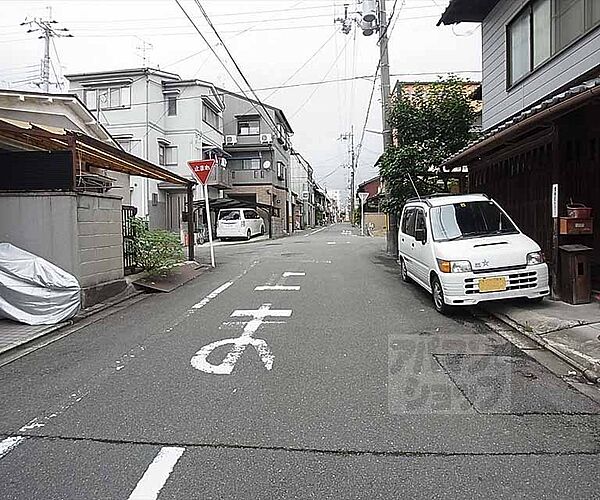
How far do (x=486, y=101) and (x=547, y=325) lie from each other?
9451 mm

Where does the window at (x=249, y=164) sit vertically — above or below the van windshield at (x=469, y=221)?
above

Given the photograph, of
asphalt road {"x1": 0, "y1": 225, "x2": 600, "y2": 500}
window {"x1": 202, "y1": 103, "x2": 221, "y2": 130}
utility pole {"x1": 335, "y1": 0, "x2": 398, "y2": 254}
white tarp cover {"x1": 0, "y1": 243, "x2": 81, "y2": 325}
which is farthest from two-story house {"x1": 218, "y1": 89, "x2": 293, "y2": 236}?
asphalt road {"x1": 0, "y1": 225, "x2": 600, "y2": 500}

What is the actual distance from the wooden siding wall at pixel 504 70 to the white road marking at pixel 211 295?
741 cm

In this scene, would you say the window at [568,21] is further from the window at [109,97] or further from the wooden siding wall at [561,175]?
the window at [109,97]

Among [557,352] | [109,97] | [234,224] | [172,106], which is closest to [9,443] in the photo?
[557,352]

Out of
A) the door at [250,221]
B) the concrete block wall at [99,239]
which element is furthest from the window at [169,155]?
the concrete block wall at [99,239]

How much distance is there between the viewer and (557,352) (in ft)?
21.1

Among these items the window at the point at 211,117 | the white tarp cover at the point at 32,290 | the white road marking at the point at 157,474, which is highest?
the window at the point at 211,117

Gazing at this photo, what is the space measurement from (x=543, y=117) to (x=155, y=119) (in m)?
28.4

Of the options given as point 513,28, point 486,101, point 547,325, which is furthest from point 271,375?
point 486,101

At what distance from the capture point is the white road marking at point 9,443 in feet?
13.0

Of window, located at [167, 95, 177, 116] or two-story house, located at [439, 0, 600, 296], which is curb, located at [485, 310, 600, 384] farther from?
window, located at [167, 95, 177, 116]

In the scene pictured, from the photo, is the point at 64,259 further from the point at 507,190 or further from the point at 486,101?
the point at 486,101

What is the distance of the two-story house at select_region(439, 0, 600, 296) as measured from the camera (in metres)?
9.09
